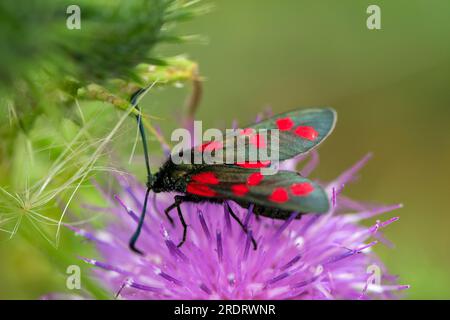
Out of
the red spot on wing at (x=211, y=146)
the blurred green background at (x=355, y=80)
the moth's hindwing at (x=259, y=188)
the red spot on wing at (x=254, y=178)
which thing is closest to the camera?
the moth's hindwing at (x=259, y=188)

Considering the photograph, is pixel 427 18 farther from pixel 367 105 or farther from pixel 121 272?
pixel 121 272

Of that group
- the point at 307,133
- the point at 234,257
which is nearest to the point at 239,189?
the point at 234,257

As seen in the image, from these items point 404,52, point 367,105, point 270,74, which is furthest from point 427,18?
point 270,74

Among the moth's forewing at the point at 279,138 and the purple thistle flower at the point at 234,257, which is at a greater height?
the moth's forewing at the point at 279,138

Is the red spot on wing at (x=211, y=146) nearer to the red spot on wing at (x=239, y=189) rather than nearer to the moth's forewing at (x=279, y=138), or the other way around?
the moth's forewing at (x=279, y=138)

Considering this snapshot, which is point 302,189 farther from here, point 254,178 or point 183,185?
point 183,185

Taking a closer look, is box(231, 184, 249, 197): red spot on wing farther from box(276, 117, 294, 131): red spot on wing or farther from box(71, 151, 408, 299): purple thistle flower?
box(276, 117, 294, 131): red spot on wing

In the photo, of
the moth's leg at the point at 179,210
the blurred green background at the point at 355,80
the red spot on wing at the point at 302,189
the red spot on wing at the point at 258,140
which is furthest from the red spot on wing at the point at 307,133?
the blurred green background at the point at 355,80

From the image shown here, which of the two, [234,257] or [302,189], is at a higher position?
[302,189]
